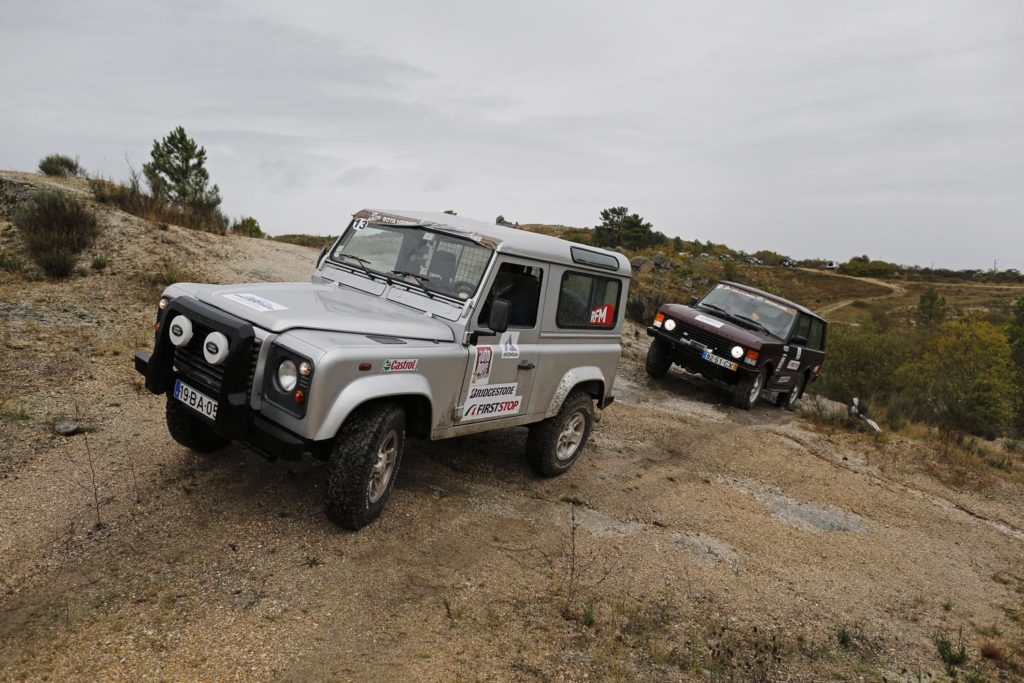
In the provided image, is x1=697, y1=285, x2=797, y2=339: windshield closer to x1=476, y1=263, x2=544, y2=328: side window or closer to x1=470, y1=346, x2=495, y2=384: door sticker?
x1=476, y1=263, x2=544, y2=328: side window

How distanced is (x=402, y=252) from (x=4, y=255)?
8.16 meters

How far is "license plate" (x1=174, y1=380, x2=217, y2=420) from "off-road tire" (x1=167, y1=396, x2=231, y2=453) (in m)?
0.68

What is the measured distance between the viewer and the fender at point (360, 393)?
332cm

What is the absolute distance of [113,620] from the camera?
2.96m

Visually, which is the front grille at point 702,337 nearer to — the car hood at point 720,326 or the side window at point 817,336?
the car hood at point 720,326

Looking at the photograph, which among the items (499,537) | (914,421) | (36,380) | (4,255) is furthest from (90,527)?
(914,421)

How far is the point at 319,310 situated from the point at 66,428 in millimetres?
2758

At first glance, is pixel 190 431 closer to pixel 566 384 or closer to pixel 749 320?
pixel 566 384

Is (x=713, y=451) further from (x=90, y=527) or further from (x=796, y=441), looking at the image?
(x=90, y=527)

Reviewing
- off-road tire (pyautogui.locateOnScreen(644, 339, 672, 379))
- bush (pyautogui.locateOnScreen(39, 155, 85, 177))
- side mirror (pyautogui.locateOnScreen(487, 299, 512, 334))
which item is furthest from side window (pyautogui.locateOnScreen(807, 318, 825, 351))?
bush (pyautogui.locateOnScreen(39, 155, 85, 177))

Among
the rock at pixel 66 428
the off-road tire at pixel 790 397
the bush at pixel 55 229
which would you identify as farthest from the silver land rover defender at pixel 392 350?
the off-road tire at pixel 790 397

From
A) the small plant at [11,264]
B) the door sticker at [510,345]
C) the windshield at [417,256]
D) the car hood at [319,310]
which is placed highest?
the windshield at [417,256]

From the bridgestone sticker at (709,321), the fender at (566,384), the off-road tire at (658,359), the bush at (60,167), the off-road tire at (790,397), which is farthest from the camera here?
the bush at (60,167)

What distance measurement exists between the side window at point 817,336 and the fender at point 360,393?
9.86m
